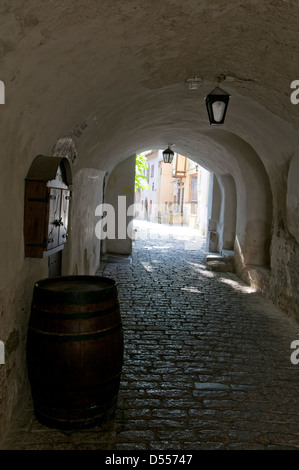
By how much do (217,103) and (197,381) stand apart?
124 inches

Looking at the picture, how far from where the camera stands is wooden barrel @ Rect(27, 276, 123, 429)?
9.36 feet

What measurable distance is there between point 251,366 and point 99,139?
389cm

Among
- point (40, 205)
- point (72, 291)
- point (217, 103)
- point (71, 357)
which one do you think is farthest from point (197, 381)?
point (217, 103)

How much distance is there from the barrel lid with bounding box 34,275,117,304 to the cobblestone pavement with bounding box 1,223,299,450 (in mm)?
998

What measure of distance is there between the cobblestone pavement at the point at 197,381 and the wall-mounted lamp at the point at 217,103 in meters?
2.79

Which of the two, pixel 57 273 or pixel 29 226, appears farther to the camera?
pixel 57 273

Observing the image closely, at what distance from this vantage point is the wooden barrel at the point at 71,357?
285cm

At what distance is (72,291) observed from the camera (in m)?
2.98

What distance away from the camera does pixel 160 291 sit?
7.52 meters

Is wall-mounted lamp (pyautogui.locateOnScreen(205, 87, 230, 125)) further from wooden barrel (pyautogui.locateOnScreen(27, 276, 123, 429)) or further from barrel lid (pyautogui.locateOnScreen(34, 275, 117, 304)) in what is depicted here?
wooden barrel (pyautogui.locateOnScreen(27, 276, 123, 429))

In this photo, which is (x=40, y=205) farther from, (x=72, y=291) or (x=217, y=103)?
(x=217, y=103)

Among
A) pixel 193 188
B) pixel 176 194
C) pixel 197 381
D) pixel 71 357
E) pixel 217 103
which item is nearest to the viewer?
pixel 71 357
